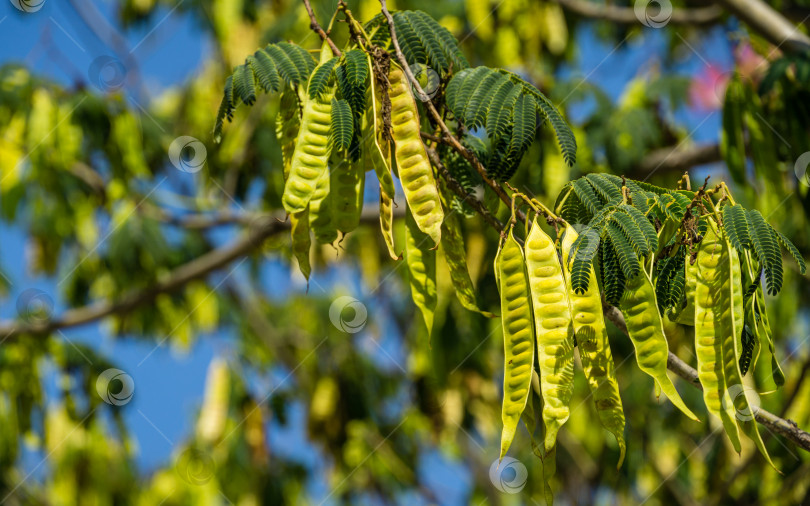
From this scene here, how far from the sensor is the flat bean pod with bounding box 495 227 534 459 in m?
1.36

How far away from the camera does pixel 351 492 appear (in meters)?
5.94

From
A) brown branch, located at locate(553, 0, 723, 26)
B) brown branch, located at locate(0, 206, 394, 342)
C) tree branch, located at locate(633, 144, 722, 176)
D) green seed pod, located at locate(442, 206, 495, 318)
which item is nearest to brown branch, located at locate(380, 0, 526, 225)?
green seed pod, located at locate(442, 206, 495, 318)

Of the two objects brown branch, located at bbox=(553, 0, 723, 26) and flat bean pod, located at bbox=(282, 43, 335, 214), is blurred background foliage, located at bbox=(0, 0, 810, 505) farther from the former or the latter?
flat bean pod, located at bbox=(282, 43, 335, 214)

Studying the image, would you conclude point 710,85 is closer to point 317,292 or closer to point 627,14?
point 627,14

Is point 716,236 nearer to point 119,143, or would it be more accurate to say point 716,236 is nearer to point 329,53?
point 329,53

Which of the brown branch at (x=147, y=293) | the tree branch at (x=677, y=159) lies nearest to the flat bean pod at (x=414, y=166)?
the tree branch at (x=677, y=159)

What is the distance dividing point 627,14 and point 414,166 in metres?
3.26

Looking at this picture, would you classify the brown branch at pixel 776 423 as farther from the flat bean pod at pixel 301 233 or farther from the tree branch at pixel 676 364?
the flat bean pod at pixel 301 233

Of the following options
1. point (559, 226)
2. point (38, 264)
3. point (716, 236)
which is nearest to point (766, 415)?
point (716, 236)

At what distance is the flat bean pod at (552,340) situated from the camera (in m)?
1.35

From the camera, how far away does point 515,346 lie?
1.38m

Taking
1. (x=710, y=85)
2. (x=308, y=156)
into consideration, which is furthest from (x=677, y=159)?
(x=308, y=156)

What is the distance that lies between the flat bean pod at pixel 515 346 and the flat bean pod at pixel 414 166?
0.67 feet

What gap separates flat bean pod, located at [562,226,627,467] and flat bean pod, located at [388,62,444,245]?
264 mm
